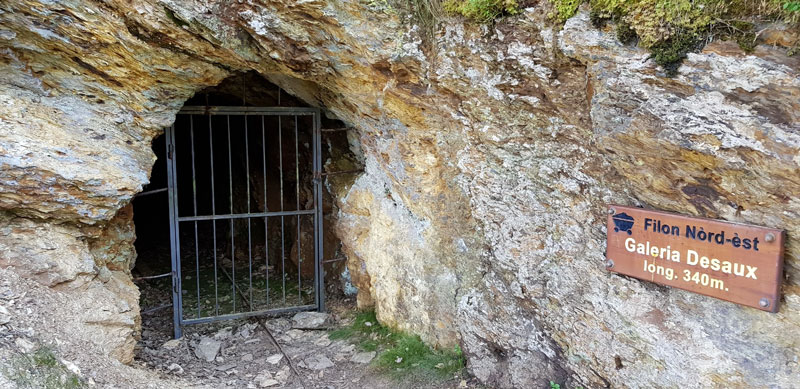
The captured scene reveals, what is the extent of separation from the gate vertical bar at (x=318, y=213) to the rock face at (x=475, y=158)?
459 millimetres

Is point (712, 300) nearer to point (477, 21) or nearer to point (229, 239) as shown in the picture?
point (477, 21)

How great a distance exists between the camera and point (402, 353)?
4426 mm

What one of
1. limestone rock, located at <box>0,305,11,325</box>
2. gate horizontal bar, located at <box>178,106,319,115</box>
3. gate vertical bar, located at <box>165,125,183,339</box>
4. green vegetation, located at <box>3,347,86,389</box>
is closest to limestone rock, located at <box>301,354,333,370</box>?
gate vertical bar, located at <box>165,125,183,339</box>

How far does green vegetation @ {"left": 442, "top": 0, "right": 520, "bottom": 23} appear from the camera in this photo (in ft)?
10.1

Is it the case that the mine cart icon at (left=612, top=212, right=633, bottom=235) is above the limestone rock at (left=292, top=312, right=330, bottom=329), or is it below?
above

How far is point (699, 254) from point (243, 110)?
153 inches

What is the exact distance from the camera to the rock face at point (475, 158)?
2.39 meters

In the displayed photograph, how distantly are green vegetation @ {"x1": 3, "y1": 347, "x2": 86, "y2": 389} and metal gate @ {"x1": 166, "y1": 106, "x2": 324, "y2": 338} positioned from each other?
1661 mm

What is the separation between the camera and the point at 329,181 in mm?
5754

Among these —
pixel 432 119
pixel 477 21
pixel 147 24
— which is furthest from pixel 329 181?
pixel 477 21

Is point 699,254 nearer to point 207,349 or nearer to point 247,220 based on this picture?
point 207,349

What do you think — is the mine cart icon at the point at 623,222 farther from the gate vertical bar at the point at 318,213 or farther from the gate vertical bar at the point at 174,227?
the gate vertical bar at the point at 174,227

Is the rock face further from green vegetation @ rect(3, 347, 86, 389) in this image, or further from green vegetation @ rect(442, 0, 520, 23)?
green vegetation @ rect(3, 347, 86, 389)

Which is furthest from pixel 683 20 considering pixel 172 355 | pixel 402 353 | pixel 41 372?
pixel 172 355
